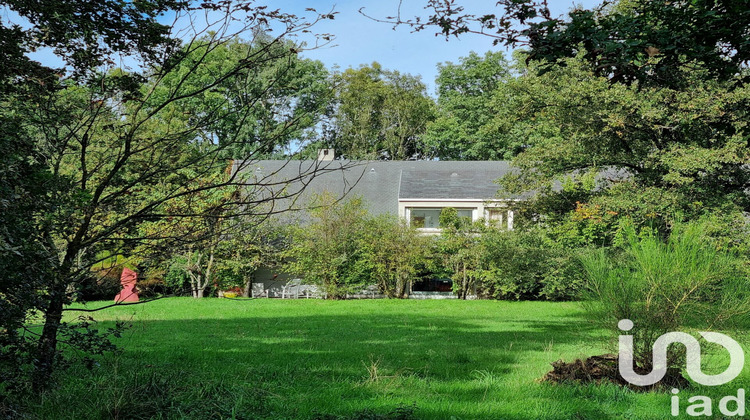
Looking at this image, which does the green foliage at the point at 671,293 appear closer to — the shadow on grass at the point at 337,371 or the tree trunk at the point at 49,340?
the shadow on grass at the point at 337,371

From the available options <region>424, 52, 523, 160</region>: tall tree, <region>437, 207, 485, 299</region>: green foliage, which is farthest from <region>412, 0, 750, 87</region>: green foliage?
<region>424, 52, 523, 160</region>: tall tree

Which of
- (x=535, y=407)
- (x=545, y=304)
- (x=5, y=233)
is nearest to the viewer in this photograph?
(x=5, y=233)

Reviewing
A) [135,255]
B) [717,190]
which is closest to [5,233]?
[135,255]

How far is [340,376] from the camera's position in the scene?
7129 millimetres

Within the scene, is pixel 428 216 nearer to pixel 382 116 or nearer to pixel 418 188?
pixel 418 188

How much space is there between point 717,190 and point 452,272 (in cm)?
1225

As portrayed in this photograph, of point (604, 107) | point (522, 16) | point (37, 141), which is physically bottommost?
point (37, 141)

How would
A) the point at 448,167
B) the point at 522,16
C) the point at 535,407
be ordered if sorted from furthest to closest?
the point at 448,167
the point at 535,407
the point at 522,16

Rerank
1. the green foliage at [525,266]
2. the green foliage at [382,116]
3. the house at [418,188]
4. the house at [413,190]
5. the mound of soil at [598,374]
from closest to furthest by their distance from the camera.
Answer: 1. the mound of soil at [598,374]
2. the green foliage at [525,266]
3. the house at [413,190]
4. the house at [418,188]
5. the green foliage at [382,116]

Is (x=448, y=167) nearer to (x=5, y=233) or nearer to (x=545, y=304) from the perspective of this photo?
(x=545, y=304)

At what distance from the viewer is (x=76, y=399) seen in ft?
17.5

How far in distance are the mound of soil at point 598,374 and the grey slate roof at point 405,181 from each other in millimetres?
21695

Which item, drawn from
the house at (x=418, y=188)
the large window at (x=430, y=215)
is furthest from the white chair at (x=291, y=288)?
the large window at (x=430, y=215)

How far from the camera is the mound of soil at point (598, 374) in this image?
6.61 metres
